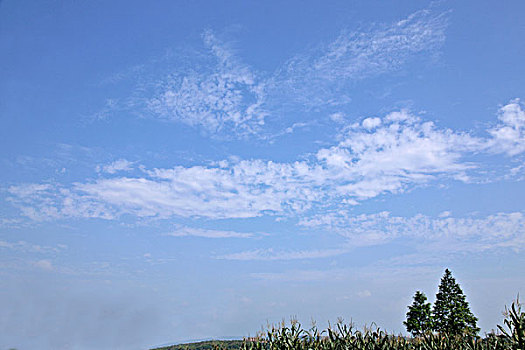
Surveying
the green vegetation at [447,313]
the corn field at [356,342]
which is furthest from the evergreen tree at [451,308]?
the corn field at [356,342]

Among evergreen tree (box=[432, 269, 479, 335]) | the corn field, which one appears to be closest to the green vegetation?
evergreen tree (box=[432, 269, 479, 335])

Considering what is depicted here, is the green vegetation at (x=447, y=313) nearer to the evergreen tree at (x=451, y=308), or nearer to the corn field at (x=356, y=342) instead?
the evergreen tree at (x=451, y=308)

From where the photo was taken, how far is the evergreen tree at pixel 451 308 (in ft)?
222

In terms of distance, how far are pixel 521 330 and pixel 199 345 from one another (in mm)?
77489

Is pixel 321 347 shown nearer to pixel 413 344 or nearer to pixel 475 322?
pixel 413 344

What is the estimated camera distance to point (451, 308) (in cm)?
6919

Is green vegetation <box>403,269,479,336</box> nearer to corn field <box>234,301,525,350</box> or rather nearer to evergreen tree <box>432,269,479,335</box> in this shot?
evergreen tree <box>432,269,479,335</box>

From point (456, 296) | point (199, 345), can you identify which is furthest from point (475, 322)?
point (199, 345)

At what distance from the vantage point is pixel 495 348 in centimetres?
1858

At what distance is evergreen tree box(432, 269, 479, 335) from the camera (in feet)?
222

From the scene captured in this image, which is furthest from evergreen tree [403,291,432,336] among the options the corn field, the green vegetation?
the corn field

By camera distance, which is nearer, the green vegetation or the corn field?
the corn field

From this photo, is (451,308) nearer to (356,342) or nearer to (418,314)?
(418,314)

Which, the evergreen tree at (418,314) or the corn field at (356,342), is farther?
the evergreen tree at (418,314)
